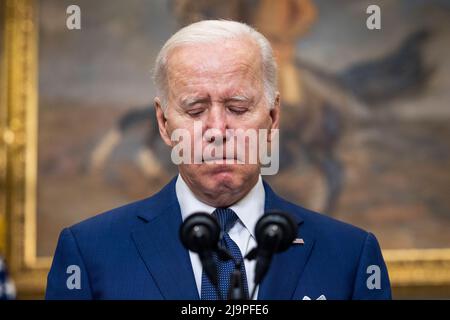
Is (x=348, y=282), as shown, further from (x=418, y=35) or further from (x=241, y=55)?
(x=418, y=35)

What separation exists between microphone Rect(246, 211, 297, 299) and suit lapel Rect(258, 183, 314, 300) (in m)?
0.40

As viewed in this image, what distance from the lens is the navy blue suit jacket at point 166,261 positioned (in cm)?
205

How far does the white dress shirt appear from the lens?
210 centimetres

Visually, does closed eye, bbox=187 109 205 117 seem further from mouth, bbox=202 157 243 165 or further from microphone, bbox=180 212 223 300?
microphone, bbox=180 212 223 300

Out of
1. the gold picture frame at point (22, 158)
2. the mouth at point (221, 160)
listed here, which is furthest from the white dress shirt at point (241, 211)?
the gold picture frame at point (22, 158)

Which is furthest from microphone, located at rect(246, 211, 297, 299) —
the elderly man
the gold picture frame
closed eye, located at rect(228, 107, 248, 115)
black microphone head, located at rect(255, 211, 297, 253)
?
the gold picture frame

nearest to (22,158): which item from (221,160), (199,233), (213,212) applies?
(213,212)

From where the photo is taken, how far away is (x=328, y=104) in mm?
6668

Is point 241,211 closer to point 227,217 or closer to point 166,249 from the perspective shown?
point 227,217

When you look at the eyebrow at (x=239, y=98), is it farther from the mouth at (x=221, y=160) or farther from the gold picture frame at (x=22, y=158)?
the gold picture frame at (x=22, y=158)

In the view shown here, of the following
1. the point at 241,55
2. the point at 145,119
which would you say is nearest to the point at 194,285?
the point at 241,55

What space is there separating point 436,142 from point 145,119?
2516mm

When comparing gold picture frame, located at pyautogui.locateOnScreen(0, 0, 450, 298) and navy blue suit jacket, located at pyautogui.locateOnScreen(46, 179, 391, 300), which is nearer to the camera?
navy blue suit jacket, located at pyautogui.locateOnScreen(46, 179, 391, 300)

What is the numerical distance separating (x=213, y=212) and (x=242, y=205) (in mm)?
85
